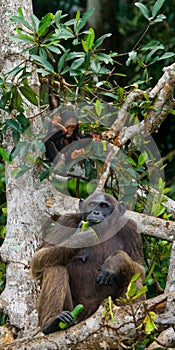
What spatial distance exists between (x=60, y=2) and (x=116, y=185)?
9.10 meters

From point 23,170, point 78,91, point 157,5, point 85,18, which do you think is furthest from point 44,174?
point 157,5

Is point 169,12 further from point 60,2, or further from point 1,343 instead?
point 1,343

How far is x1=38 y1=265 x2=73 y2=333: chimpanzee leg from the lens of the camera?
632 cm

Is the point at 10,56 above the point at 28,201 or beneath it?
above

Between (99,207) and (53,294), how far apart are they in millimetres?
1124

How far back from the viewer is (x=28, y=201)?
706 cm

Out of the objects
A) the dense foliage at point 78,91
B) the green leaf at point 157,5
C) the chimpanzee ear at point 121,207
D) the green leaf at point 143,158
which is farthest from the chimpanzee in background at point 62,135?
the green leaf at point 157,5

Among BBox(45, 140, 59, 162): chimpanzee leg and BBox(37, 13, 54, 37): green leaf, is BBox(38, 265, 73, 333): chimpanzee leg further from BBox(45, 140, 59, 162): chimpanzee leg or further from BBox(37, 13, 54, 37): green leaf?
BBox(37, 13, 54, 37): green leaf

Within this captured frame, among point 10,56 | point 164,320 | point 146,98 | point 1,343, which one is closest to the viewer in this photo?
point 164,320

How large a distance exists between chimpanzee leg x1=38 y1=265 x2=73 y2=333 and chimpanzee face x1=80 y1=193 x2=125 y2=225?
0.67 metres

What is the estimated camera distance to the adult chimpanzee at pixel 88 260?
21.1 ft

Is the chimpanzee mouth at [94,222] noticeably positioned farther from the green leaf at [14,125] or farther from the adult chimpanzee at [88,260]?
the green leaf at [14,125]

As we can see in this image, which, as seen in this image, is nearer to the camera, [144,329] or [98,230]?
[144,329]

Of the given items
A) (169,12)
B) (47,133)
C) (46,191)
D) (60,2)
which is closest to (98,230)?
(46,191)
